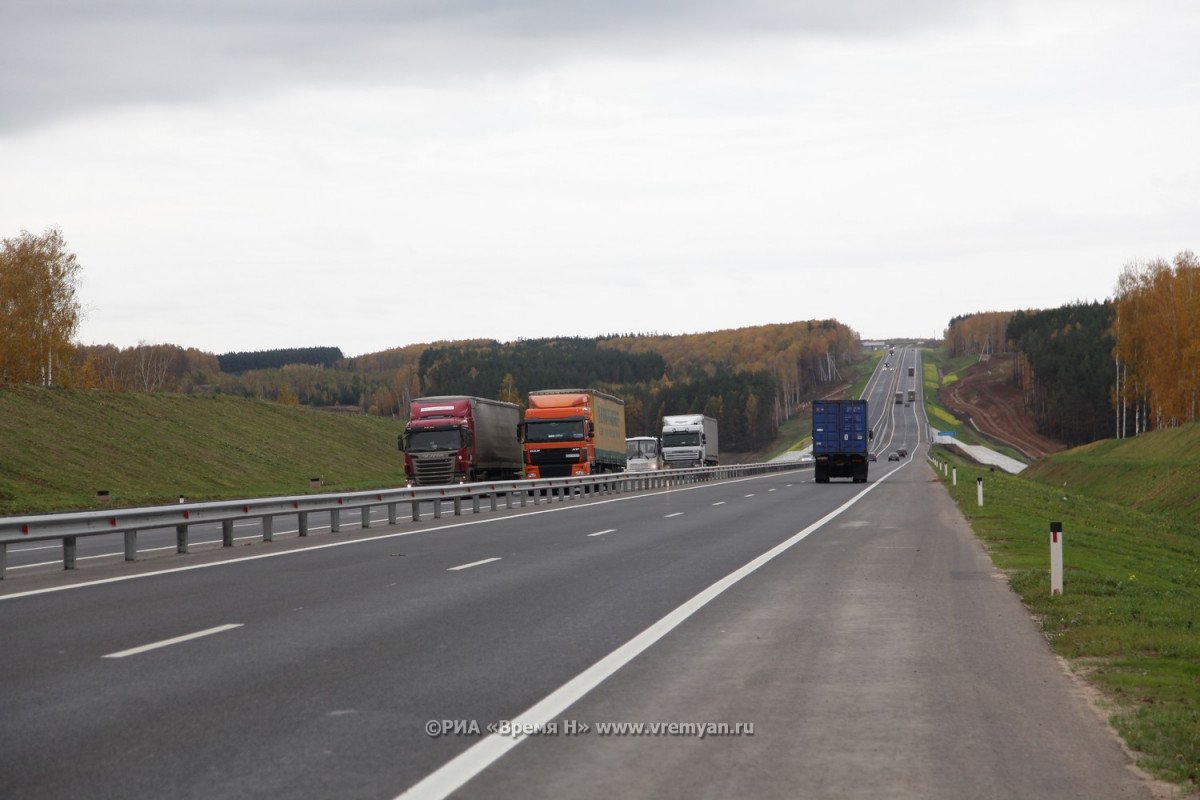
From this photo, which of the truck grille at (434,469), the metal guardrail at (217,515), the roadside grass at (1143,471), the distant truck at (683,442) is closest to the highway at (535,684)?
the metal guardrail at (217,515)

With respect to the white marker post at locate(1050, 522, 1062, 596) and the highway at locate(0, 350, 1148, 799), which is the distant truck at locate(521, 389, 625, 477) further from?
the white marker post at locate(1050, 522, 1062, 596)

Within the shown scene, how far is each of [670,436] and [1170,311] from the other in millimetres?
47348

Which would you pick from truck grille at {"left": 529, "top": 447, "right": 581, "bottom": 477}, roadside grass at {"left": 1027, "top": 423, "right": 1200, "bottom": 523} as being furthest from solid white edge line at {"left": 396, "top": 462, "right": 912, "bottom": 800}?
roadside grass at {"left": 1027, "top": 423, "right": 1200, "bottom": 523}

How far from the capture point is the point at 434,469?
45188 millimetres

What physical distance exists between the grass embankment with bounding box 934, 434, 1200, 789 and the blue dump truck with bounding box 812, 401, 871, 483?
15.4 m

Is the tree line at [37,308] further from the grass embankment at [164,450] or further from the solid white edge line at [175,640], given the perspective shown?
the solid white edge line at [175,640]

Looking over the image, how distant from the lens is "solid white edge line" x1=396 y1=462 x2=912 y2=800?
5.89 metres

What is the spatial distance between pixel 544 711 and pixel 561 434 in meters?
42.4

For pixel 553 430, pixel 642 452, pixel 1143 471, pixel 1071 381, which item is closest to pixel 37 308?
pixel 642 452

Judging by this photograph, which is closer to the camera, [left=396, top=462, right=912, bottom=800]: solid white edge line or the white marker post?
[left=396, top=462, right=912, bottom=800]: solid white edge line

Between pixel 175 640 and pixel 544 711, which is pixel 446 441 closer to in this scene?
pixel 175 640

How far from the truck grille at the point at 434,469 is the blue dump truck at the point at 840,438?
2060 centimetres

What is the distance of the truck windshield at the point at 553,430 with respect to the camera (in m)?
50.0

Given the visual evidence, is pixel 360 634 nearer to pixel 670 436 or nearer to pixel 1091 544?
pixel 1091 544
